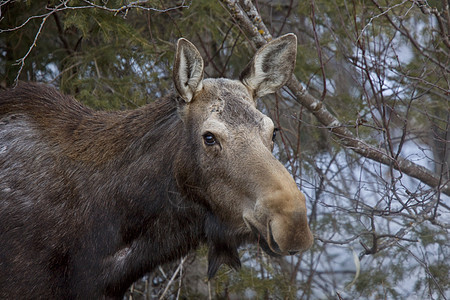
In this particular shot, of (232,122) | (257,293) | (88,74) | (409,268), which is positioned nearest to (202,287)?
(257,293)

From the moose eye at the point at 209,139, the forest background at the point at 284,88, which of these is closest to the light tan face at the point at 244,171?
the moose eye at the point at 209,139

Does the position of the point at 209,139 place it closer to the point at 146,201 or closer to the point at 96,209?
the point at 146,201

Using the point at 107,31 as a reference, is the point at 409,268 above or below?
below

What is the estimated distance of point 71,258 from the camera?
11.9ft

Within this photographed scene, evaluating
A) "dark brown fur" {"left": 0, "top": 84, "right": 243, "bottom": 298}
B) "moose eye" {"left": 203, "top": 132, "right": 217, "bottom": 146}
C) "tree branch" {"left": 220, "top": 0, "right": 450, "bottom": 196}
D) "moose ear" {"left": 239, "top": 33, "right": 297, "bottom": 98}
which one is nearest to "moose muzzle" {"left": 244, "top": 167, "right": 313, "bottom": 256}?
"moose eye" {"left": 203, "top": 132, "right": 217, "bottom": 146}

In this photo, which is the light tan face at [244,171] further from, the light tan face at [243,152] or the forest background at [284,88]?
the forest background at [284,88]

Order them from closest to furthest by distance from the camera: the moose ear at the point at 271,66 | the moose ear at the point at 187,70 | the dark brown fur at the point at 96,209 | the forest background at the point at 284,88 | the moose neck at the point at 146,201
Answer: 1. the moose ear at the point at 187,70
2. the dark brown fur at the point at 96,209
3. the moose neck at the point at 146,201
4. the moose ear at the point at 271,66
5. the forest background at the point at 284,88

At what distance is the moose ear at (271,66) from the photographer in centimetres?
385

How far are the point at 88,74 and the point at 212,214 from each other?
10.2ft

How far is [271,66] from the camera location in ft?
12.9

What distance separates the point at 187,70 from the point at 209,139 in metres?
0.48

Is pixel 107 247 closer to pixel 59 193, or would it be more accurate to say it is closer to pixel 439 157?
pixel 59 193

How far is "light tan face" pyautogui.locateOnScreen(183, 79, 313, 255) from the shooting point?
114 inches

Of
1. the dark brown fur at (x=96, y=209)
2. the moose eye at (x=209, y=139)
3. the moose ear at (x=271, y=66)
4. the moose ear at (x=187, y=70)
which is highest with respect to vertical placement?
the moose ear at (x=271, y=66)
